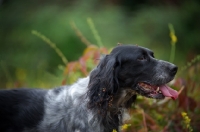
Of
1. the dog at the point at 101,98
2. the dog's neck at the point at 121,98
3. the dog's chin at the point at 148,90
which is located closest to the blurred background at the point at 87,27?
the dog at the point at 101,98

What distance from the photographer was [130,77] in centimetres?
580

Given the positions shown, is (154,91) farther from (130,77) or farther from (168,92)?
(130,77)

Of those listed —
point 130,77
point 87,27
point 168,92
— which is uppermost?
point 87,27

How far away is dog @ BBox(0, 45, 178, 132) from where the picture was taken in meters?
5.80

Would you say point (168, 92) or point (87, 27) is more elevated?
point (87, 27)

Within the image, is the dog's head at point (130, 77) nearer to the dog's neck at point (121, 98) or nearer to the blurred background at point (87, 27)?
the dog's neck at point (121, 98)

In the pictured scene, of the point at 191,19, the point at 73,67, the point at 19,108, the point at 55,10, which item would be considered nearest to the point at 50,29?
the point at 55,10

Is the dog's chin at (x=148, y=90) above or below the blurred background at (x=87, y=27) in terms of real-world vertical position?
below

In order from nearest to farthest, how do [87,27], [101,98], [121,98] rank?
[101,98]
[121,98]
[87,27]

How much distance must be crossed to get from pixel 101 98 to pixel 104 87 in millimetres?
108

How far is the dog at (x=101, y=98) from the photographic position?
580cm

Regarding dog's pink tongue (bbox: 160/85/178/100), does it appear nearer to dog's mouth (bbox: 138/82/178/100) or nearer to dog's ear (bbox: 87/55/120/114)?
dog's mouth (bbox: 138/82/178/100)

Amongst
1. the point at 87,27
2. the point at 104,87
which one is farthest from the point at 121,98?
the point at 87,27

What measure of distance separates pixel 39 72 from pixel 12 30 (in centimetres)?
364
